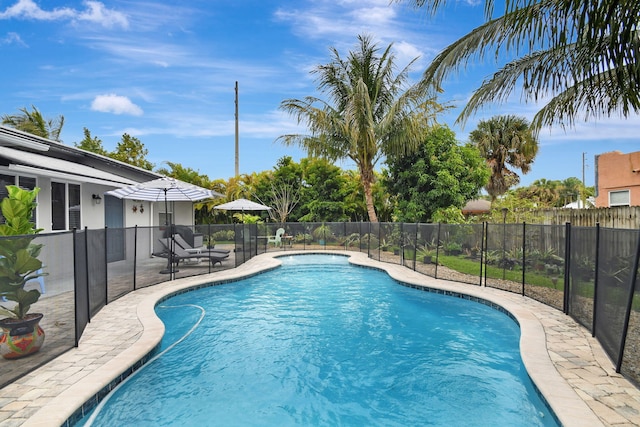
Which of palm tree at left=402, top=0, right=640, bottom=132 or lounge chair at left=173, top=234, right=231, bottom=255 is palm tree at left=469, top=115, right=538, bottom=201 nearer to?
palm tree at left=402, top=0, right=640, bottom=132

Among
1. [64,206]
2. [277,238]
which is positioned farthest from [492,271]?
[64,206]

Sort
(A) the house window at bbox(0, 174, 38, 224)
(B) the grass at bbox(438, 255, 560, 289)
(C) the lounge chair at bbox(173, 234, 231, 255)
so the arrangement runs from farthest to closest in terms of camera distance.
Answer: (C) the lounge chair at bbox(173, 234, 231, 255) < (A) the house window at bbox(0, 174, 38, 224) < (B) the grass at bbox(438, 255, 560, 289)

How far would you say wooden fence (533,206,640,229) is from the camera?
9672 mm

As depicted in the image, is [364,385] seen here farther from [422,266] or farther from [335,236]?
[335,236]

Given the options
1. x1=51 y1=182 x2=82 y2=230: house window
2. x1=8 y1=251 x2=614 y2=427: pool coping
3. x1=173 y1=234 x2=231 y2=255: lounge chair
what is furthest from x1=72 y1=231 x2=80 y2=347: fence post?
x1=173 y1=234 x2=231 y2=255: lounge chair

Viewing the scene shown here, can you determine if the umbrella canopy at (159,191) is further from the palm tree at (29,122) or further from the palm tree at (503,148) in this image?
the palm tree at (503,148)

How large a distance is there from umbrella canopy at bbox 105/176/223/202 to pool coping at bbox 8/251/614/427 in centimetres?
286

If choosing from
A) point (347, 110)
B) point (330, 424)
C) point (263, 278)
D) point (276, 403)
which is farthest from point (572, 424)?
point (347, 110)

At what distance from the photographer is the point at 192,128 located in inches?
1120

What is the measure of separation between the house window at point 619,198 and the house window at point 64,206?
59.1ft

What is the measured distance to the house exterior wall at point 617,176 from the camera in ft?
45.7

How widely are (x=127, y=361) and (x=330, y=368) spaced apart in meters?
2.49

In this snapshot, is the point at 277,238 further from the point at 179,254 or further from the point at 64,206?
the point at 64,206

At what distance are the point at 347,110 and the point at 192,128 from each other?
53.5 feet
